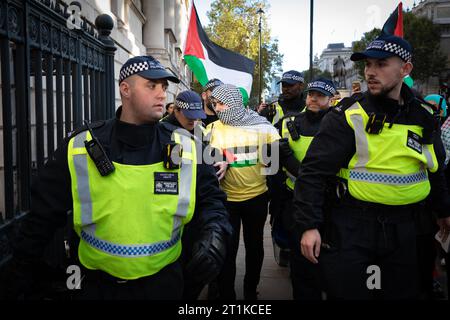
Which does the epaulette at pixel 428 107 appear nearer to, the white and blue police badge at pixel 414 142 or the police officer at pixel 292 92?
the white and blue police badge at pixel 414 142

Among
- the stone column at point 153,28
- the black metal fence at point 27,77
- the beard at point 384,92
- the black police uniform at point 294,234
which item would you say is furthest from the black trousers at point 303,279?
the stone column at point 153,28

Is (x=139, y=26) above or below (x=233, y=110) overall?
above

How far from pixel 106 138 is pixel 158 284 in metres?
0.79

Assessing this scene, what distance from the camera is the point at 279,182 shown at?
4168 mm

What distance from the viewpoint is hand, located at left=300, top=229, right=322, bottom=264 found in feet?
8.24

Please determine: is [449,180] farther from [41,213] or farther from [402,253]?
[41,213]

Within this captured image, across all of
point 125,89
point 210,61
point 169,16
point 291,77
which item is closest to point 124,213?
point 125,89

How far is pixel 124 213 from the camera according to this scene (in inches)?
75.9

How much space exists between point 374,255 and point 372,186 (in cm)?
44

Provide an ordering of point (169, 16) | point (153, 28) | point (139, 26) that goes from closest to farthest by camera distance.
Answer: point (139, 26) → point (153, 28) → point (169, 16)

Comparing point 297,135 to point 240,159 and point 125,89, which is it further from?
point 125,89

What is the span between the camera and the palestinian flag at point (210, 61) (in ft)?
23.0

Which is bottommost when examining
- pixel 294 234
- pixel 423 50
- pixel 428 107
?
pixel 294 234
